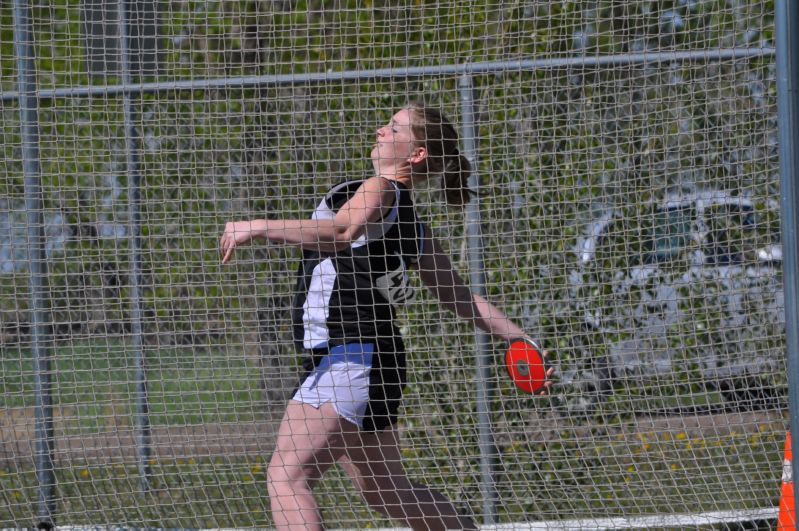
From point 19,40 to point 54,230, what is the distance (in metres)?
0.98

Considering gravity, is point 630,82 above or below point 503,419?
above

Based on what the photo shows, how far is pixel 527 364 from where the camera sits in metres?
3.36

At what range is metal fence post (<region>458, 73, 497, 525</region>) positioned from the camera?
4.14 metres

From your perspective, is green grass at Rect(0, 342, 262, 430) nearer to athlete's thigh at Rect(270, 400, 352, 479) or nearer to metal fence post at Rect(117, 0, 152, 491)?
metal fence post at Rect(117, 0, 152, 491)

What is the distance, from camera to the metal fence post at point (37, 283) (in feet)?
13.5

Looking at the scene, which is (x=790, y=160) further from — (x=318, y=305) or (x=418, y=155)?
(x=318, y=305)

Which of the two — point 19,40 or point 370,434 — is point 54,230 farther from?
point 370,434

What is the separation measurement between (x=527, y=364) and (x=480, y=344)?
79cm

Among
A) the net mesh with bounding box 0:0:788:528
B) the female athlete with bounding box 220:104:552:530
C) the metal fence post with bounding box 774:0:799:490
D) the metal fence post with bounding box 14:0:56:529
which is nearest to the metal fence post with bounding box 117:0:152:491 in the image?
the net mesh with bounding box 0:0:788:528

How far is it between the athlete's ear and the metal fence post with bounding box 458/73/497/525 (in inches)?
33.1

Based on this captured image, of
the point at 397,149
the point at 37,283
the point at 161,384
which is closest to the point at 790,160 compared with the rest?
the point at 397,149

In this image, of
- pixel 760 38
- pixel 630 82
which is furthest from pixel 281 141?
pixel 760 38

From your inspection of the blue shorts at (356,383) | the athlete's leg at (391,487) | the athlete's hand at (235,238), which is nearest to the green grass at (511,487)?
the athlete's leg at (391,487)

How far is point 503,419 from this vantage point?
14.3 ft
